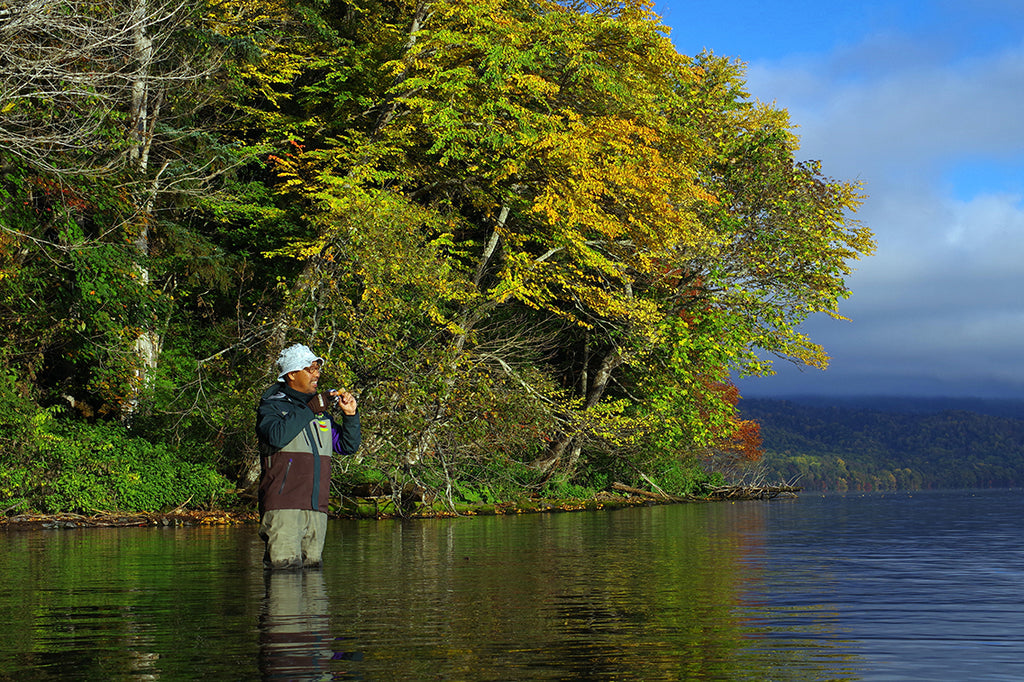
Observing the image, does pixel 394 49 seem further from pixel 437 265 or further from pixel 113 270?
pixel 113 270

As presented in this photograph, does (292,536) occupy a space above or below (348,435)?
below

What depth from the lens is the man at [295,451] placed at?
965 centimetres

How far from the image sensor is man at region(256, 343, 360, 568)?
9648 millimetres

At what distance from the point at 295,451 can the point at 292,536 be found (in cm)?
85

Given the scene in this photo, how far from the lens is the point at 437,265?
23984 millimetres

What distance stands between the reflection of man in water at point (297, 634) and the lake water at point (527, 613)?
0.02m

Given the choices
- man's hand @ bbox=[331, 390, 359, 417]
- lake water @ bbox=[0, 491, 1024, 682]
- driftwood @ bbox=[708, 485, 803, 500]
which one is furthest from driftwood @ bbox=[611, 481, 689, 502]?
man's hand @ bbox=[331, 390, 359, 417]

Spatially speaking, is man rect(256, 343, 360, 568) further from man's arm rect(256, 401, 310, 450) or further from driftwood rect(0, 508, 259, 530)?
driftwood rect(0, 508, 259, 530)

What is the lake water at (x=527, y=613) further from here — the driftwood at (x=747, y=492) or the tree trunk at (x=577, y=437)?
the driftwood at (x=747, y=492)

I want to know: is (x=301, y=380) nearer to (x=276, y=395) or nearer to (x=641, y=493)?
(x=276, y=395)

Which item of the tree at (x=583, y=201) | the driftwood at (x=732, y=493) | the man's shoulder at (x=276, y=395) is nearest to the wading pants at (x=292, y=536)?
the man's shoulder at (x=276, y=395)

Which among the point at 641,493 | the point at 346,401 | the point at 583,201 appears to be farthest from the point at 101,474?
the point at 641,493

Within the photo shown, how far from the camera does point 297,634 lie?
6.36m

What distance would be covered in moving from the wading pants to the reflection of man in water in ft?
1.66
